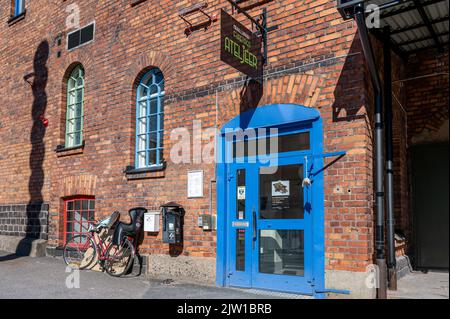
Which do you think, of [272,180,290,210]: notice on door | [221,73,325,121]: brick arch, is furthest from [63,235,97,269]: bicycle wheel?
[221,73,325,121]: brick arch

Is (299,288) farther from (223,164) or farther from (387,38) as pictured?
(387,38)

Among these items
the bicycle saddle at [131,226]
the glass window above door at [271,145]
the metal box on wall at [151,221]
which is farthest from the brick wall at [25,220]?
the glass window above door at [271,145]

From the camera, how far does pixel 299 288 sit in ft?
22.4

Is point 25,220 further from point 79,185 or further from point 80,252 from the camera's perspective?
point 80,252

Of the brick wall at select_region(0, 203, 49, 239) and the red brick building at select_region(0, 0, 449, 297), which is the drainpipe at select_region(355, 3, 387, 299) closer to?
the red brick building at select_region(0, 0, 449, 297)

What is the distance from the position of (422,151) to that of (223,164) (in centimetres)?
387

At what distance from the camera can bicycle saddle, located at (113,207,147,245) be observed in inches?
344

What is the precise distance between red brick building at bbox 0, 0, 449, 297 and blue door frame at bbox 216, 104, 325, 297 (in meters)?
0.04

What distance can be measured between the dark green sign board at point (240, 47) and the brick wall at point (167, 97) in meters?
0.23

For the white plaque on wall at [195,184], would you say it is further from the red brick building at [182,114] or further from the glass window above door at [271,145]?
the glass window above door at [271,145]

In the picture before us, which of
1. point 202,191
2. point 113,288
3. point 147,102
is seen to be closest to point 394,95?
point 202,191

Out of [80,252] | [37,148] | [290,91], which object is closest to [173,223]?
[80,252]

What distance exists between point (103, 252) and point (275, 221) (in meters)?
3.58

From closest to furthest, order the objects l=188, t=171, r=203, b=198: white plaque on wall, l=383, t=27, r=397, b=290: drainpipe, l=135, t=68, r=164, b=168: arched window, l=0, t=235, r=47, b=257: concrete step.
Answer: l=383, t=27, r=397, b=290: drainpipe < l=188, t=171, r=203, b=198: white plaque on wall < l=135, t=68, r=164, b=168: arched window < l=0, t=235, r=47, b=257: concrete step
